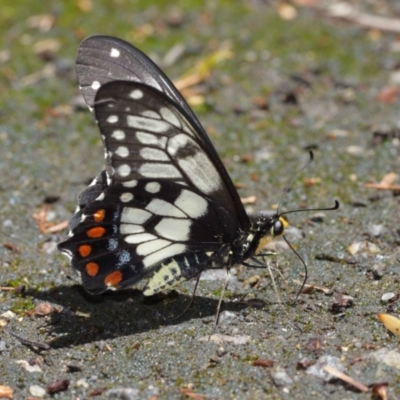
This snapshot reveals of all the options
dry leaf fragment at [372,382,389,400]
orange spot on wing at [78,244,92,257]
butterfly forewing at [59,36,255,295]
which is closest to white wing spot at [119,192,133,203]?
butterfly forewing at [59,36,255,295]

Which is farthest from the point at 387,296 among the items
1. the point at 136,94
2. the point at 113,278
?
the point at 136,94

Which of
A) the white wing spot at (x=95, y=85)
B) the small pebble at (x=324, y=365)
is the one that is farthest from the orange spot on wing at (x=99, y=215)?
the small pebble at (x=324, y=365)

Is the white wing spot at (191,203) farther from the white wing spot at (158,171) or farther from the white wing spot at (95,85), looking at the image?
the white wing spot at (95,85)

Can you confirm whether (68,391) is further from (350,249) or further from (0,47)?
(0,47)

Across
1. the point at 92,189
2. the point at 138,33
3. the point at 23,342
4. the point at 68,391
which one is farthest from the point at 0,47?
the point at 68,391

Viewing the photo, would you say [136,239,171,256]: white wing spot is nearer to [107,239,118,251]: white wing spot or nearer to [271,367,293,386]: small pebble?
[107,239,118,251]: white wing spot

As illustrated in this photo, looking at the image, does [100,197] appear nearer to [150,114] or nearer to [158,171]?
[158,171]

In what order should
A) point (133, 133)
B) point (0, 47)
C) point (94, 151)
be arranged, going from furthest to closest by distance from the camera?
point (0, 47)
point (94, 151)
point (133, 133)
